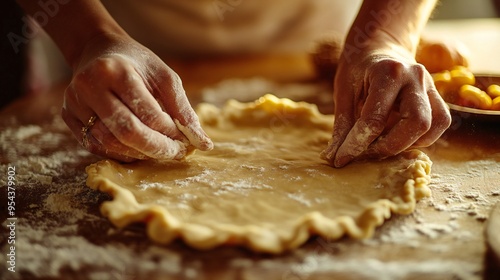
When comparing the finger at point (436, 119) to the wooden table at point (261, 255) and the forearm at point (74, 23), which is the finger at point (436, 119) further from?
the forearm at point (74, 23)

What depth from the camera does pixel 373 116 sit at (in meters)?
1.32

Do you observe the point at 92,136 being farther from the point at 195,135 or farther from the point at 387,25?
the point at 387,25

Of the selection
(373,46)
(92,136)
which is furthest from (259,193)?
(373,46)

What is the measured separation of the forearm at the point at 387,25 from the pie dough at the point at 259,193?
35cm

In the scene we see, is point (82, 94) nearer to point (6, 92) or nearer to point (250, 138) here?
point (250, 138)

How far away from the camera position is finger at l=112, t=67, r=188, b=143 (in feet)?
4.05

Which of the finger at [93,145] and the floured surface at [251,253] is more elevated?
the finger at [93,145]

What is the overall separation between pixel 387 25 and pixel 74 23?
0.99 meters

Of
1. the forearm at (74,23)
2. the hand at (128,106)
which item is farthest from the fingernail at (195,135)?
the forearm at (74,23)

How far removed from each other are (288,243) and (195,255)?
7.8 inches

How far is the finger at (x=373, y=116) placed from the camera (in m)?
1.33

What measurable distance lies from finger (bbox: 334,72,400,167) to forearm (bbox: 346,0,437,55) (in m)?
0.26

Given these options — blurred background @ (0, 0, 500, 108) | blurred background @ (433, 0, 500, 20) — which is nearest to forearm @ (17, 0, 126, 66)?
blurred background @ (0, 0, 500, 108)

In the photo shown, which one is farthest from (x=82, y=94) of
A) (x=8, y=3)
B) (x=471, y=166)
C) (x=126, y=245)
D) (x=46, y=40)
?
(x=46, y=40)
